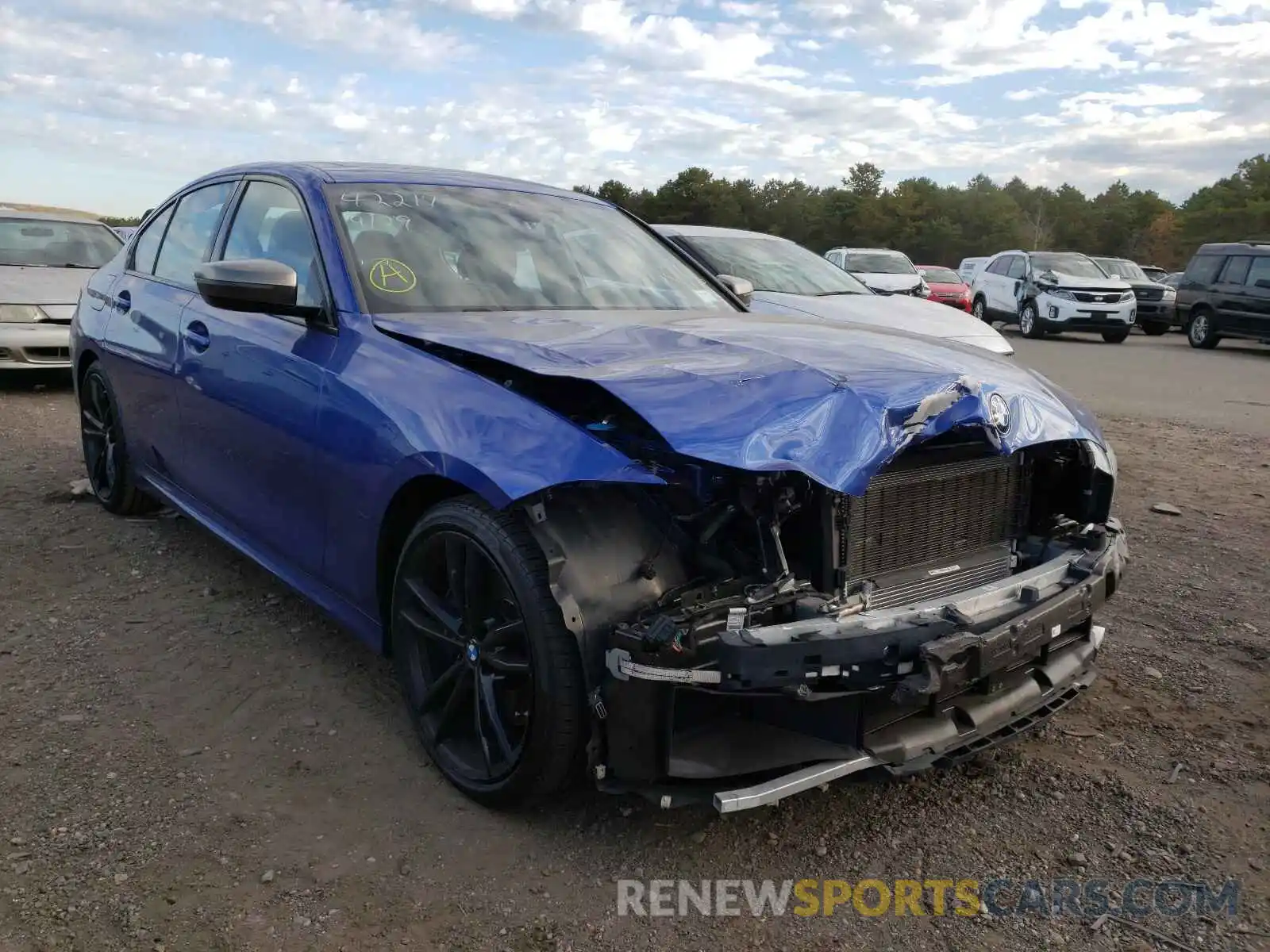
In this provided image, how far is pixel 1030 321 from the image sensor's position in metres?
19.7

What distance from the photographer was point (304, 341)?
10.4ft

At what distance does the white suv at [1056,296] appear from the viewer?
1856 cm

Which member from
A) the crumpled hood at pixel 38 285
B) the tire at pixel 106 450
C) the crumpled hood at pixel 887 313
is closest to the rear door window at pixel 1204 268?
the crumpled hood at pixel 887 313

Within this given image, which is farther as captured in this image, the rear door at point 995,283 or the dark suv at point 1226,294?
the rear door at point 995,283

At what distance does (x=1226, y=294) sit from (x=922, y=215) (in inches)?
2172

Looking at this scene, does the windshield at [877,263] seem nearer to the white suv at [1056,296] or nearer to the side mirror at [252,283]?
the white suv at [1056,296]

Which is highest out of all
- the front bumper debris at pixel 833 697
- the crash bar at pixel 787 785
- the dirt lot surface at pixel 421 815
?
the front bumper debris at pixel 833 697

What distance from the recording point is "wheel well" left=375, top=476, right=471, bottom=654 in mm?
2699

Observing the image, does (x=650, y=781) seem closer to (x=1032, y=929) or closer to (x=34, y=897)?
(x=1032, y=929)

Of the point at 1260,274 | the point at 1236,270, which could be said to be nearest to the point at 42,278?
the point at 1260,274

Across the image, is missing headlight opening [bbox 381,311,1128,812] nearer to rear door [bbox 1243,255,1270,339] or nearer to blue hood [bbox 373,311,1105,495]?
blue hood [bbox 373,311,1105,495]

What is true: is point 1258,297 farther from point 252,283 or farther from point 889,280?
point 252,283

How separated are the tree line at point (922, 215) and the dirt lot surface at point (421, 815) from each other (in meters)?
59.7

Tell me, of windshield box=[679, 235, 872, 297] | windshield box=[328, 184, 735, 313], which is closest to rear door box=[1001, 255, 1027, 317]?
windshield box=[679, 235, 872, 297]
